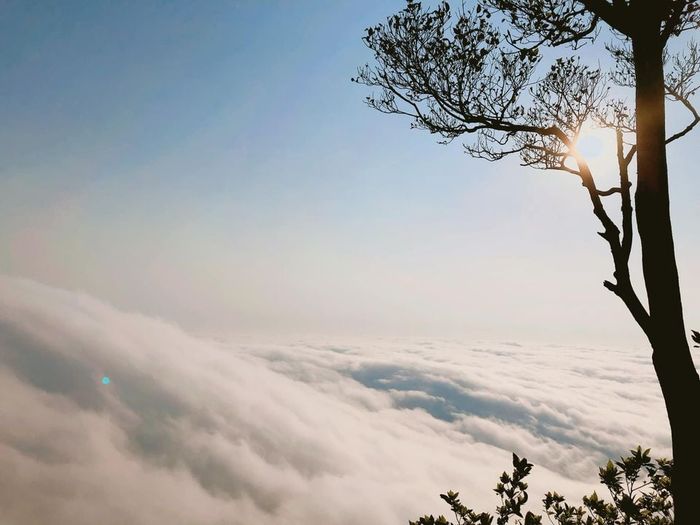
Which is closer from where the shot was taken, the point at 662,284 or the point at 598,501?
the point at 662,284

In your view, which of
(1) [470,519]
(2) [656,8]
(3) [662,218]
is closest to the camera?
(3) [662,218]

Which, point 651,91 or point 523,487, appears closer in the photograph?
point 651,91

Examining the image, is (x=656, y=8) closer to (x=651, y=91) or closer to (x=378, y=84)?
(x=651, y=91)

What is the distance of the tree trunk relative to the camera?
140 inches

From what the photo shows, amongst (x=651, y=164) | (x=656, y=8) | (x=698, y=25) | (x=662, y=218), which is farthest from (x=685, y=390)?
(x=698, y=25)

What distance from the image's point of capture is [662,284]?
3803mm

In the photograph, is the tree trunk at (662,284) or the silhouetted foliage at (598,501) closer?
the tree trunk at (662,284)

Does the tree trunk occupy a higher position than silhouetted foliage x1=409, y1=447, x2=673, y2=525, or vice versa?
the tree trunk

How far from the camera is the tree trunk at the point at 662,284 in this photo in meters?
3.56

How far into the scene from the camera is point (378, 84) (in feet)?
22.7

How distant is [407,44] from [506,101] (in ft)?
6.17

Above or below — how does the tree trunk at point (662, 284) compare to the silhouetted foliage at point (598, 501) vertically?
above

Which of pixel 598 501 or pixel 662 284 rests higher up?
pixel 662 284

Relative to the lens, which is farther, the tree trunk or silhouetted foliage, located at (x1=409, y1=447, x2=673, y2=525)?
silhouetted foliage, located at (x1=409, y1=447, x2=673, y2=525)
